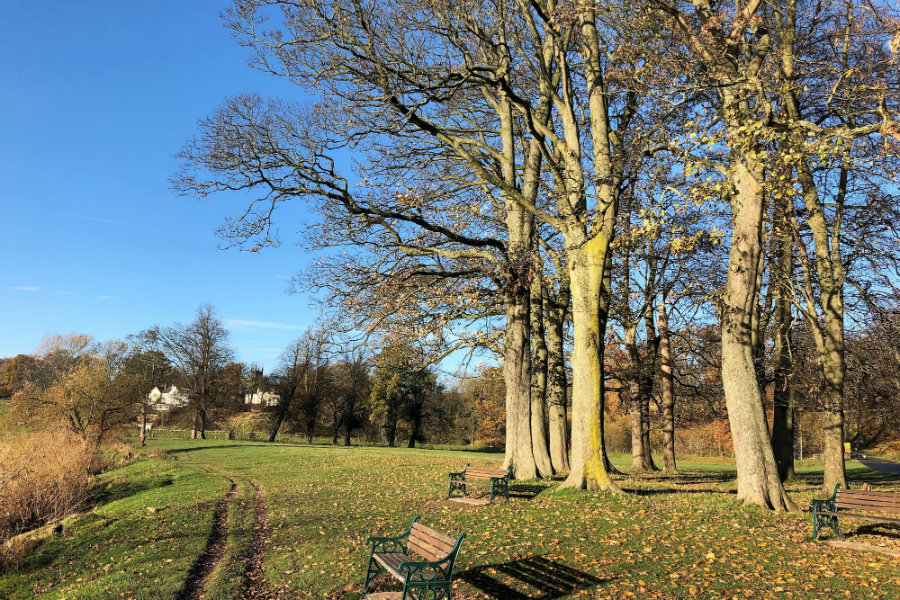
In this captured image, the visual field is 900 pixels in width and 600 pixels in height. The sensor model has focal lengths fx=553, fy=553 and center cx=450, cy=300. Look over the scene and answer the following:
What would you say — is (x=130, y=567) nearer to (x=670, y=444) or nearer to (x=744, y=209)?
(x=744, y=209)

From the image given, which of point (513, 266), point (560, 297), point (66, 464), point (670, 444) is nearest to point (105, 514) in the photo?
point (66, 464)

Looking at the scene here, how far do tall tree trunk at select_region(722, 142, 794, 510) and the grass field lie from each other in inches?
26.0

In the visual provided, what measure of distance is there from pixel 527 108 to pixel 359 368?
48.0 metres

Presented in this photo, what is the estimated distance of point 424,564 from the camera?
5750mm

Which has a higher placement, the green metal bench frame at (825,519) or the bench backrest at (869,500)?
the bench backrest at (869,500)

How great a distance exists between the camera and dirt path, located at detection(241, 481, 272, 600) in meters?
7.51

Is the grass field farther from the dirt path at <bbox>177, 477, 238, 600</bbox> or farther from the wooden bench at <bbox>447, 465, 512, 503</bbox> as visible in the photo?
the wooden bench at <bbox>447, 465, 512, 503</bbox>

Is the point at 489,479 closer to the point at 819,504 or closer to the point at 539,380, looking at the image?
the point at 819,504

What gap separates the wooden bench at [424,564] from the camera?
5.77 meters

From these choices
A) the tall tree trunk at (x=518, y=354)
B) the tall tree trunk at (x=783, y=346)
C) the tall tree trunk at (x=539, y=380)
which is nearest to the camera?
the tall tree trunk at (x=518, y=354)

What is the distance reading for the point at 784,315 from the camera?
18719 millimetres

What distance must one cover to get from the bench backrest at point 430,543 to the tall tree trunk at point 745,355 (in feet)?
20.6

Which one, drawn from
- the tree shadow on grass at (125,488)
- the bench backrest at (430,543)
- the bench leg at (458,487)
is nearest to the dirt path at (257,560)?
the bench backrest at (430,543)

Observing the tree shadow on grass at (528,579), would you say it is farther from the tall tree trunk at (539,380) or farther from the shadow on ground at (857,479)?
the shadow on ground at (857,479)
